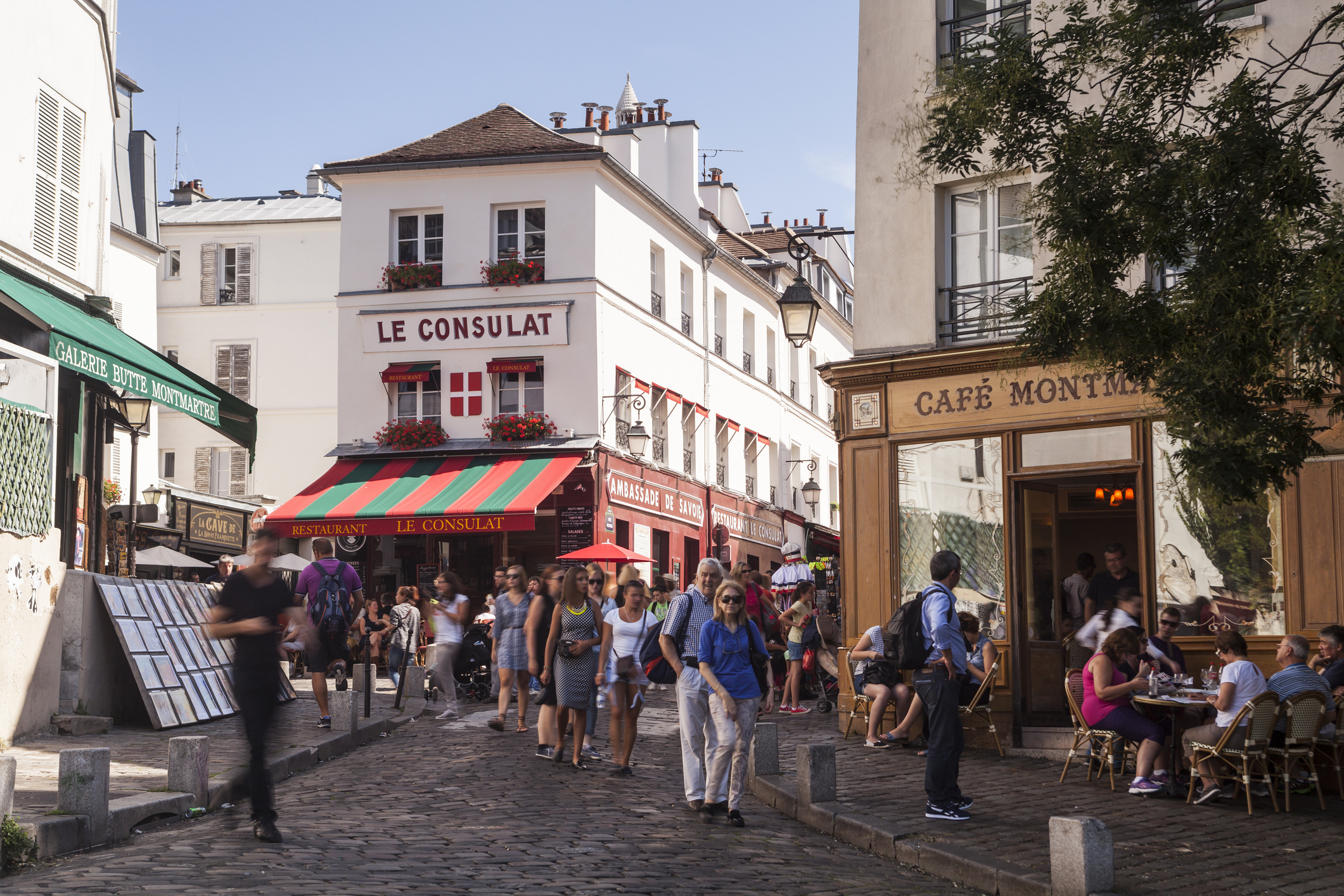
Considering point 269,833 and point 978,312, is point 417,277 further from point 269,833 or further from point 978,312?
point 269,833

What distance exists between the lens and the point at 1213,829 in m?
9.59

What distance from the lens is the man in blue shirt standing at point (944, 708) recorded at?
971cm

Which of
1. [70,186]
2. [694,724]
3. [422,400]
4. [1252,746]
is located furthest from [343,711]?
[422,400]

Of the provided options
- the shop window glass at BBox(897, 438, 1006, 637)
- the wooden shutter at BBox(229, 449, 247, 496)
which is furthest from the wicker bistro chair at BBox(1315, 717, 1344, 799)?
the wooden shutter at BBox(229, 449, 247, 496)

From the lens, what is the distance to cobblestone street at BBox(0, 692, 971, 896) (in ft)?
24.3

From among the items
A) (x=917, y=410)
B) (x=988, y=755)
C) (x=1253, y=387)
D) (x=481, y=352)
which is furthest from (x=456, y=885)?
(x=481, y=352)

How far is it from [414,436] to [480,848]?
22.4 m

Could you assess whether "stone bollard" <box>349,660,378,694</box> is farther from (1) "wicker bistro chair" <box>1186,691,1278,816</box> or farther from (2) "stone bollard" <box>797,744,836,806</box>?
(1) "wicker bistro chair" <box>1186,691,1278,816</box>

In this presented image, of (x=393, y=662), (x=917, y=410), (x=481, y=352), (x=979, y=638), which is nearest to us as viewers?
(x=979, y=638)

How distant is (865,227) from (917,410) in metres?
2.08

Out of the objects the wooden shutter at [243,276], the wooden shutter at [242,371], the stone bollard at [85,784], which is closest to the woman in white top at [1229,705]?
the stone bollard at [85,784]

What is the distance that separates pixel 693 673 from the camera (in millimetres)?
10281

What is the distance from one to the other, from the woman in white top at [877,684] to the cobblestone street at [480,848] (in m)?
2.75

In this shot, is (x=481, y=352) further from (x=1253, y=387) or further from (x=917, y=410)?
(x=1253, y=387)
